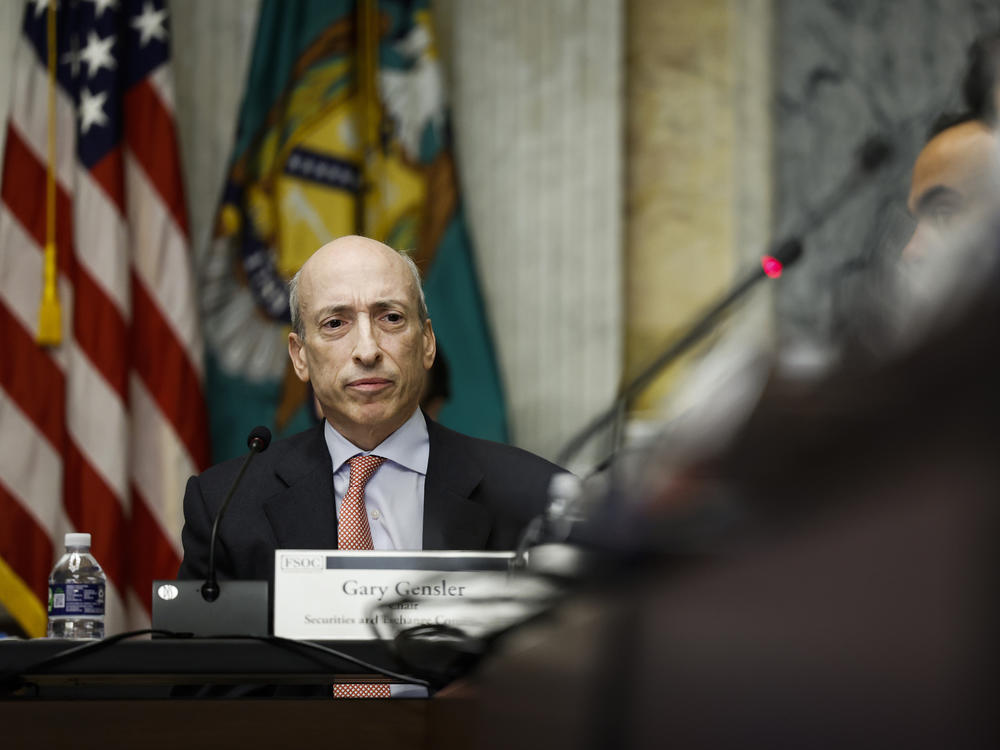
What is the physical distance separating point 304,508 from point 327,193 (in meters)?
2.10

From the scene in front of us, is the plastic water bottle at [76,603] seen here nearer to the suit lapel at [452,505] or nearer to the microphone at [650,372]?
the suit lapel at [452,505]

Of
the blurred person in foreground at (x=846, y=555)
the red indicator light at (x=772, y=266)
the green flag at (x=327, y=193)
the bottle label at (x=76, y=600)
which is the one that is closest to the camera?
the blurred person in foreground at (x=846, y=555)

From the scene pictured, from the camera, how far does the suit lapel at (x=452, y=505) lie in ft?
6.76

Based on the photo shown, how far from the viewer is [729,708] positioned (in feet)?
0.77

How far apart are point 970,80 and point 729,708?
1.87 m

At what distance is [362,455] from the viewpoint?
2.24m

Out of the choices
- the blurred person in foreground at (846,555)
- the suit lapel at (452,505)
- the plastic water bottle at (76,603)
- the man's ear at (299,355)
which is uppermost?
the man's ear at (299,355)

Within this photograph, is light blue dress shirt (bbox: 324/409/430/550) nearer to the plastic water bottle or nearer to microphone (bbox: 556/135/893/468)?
the plastic water bottle

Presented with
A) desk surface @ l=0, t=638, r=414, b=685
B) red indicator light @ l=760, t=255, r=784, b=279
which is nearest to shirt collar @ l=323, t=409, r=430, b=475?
desk surface @ l=0, t=638, r=414, b=685

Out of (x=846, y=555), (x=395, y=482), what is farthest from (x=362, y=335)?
(x=846, y=555)

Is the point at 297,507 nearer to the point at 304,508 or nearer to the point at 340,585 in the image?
the point at 304,508

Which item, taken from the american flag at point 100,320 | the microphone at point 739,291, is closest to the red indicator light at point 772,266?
the microphone at point 739,291

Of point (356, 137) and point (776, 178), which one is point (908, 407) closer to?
point (356, 137)

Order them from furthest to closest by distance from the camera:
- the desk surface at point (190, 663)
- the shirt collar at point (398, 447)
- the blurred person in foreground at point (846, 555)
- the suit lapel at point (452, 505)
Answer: the shirt collar at point (398, 447) → the suit lapel at point (452, 505) → the desk surface at point (190, 663) → the blurred person in foreground at point (846, 555)
